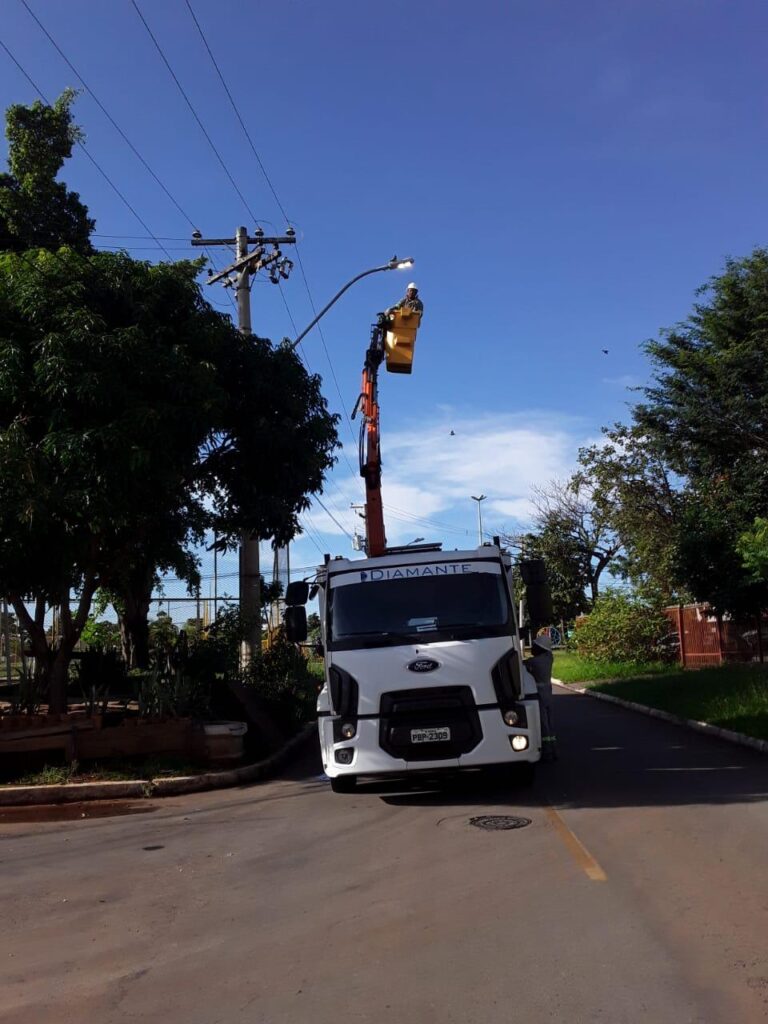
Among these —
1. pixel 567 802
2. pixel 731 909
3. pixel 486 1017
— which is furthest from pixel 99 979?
pixel 567 802

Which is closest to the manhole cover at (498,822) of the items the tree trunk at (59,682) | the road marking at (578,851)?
the road marking at (578,851)

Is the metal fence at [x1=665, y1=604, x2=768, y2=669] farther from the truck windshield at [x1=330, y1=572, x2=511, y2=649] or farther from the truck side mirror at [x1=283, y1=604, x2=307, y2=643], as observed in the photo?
the truck side mirror at [x1=283, y1=604, x2=307, y2=643]

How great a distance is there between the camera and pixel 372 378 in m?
13.7

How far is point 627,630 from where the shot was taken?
1155 inches

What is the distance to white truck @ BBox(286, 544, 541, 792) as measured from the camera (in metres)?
9.34

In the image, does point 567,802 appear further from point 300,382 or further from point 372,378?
point 300,382

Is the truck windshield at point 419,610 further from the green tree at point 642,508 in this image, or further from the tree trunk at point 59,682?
the green tree at point 642,508

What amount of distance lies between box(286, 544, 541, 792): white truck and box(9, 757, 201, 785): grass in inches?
107

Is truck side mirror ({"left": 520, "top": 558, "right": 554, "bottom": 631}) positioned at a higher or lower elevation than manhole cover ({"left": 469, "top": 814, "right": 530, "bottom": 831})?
higher

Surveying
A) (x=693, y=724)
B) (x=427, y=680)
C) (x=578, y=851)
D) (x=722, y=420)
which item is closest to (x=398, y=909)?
(x=578, y=851)

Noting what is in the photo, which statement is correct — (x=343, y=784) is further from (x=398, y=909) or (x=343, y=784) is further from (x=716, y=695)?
(x=716, y=695)

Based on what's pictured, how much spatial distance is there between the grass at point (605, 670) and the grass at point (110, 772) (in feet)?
55.7

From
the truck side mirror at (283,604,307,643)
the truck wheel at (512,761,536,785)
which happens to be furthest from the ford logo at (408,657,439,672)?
the truck side mirror at (283,604,307,643)

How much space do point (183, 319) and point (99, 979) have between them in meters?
9.58
